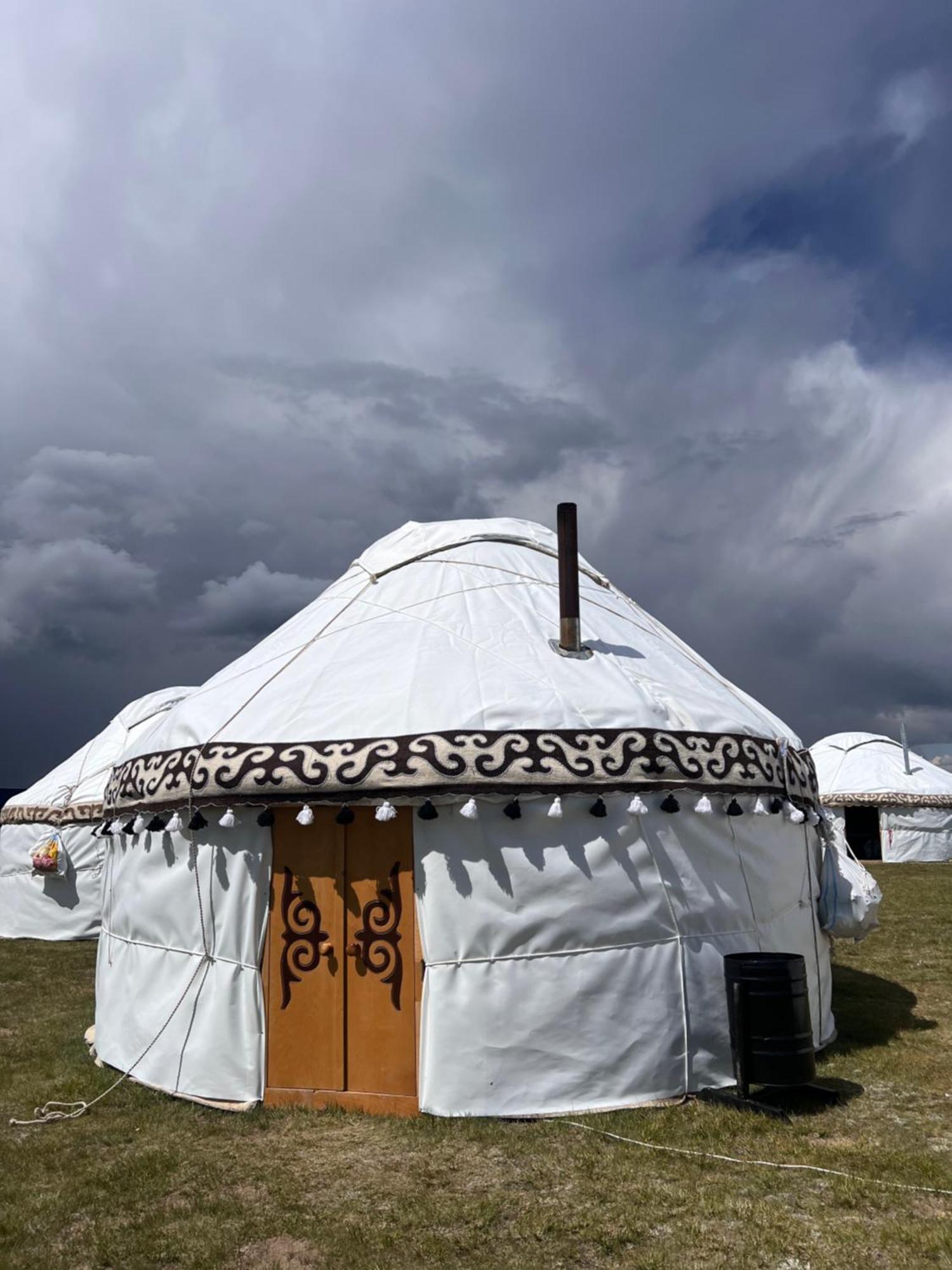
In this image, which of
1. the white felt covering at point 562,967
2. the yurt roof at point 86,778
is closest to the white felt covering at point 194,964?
the white felt covering at point 562,967

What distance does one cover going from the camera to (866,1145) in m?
4.08

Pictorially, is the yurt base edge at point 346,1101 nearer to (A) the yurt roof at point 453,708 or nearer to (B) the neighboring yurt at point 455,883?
(B) the neighboring yurt at point 455,883

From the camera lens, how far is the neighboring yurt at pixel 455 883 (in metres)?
4.64

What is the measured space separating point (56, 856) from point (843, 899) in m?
9.32

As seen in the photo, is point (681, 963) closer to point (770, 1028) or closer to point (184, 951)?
point (770, 1028)

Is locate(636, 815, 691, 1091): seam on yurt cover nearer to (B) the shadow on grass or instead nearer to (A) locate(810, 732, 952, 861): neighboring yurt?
(B) the shadow on grass

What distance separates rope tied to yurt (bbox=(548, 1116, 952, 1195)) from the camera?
3.66 meters

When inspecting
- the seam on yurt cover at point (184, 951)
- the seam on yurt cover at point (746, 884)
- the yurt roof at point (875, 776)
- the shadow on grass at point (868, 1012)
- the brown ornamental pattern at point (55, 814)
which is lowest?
the shadow on grass at point (868, 1012)

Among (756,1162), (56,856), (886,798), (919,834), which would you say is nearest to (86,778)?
(56,856)

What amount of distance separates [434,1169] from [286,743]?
2.05 m

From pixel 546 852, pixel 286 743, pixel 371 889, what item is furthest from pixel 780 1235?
pixel 286 743

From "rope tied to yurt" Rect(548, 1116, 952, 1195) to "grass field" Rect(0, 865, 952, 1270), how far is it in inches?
Result: 1.6

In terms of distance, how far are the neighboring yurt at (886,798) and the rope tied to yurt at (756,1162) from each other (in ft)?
55.8

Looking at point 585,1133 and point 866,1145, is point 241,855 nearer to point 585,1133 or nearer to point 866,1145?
point 585,1133
